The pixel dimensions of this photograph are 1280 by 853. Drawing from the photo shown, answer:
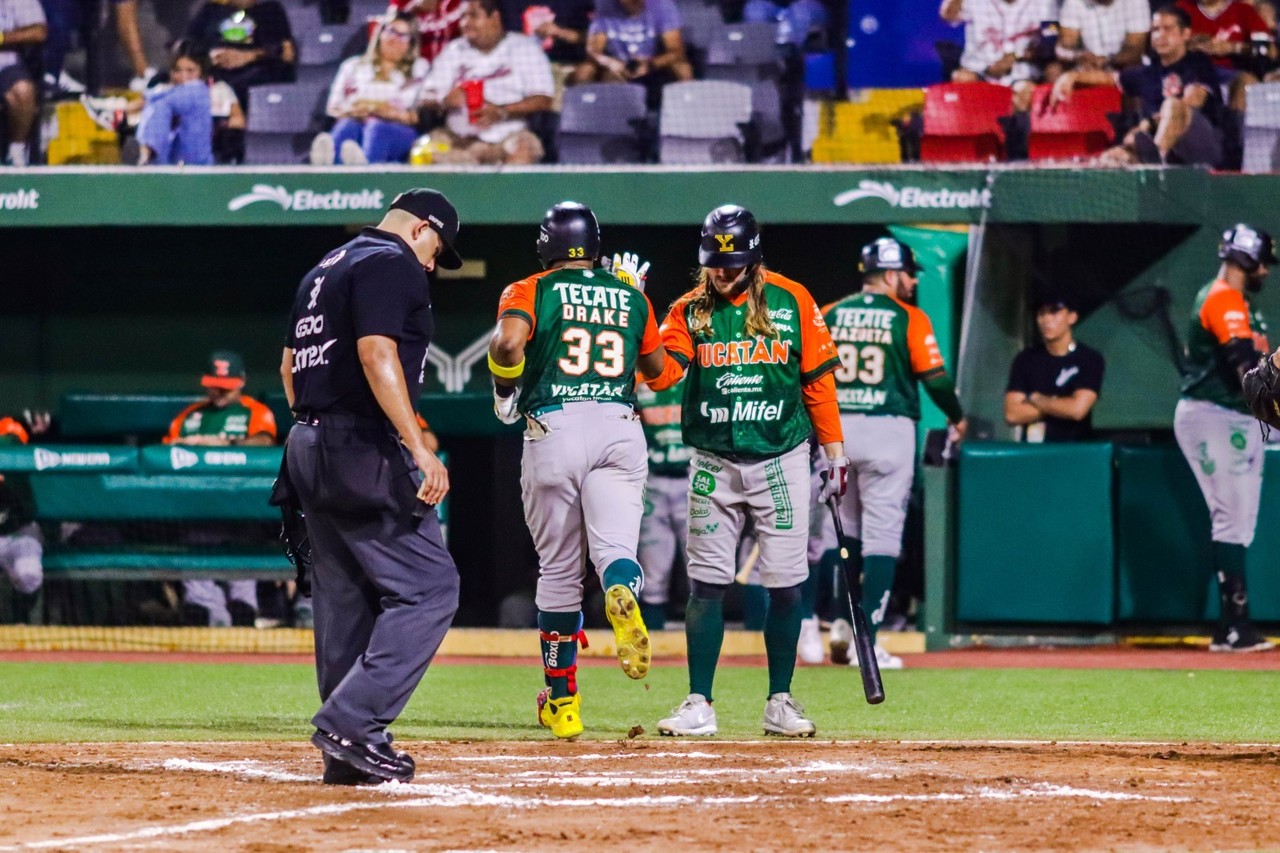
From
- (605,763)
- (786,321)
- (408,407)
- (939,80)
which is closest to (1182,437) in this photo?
(939,80)

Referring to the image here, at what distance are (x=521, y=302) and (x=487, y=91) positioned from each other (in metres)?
6.13

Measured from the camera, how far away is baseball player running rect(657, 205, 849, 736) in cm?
648

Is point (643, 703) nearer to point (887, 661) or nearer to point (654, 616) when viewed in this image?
point (887, 661)

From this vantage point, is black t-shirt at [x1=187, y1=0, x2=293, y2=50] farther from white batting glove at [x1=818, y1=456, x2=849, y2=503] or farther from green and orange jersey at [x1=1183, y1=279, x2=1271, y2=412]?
white batting glove at [x1=818, y1=456, x2=849, y2=503]

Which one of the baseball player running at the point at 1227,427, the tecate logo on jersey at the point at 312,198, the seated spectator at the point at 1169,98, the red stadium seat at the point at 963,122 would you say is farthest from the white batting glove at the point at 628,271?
the seated spectator at the point at 1169,98

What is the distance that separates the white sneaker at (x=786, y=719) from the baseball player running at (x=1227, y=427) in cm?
439

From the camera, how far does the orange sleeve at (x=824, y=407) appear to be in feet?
22.0

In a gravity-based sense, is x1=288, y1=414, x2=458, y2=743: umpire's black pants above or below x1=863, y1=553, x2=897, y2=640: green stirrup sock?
above

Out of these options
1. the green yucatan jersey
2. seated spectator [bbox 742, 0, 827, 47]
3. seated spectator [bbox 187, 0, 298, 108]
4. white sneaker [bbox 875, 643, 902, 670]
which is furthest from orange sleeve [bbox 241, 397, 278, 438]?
seated spectator [bbox 742, 0, 827, 47]

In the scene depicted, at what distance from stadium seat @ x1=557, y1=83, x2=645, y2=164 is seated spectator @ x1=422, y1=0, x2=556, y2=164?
225mm

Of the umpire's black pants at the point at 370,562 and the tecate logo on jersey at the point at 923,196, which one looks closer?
the umpire's black pants at the point at 370,562

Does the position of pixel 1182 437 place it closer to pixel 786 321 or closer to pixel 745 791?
pixel 786 321

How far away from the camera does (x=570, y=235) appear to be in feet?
20.7

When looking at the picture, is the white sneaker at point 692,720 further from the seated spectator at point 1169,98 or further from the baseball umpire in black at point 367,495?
the seated spectator at point 1169,98
